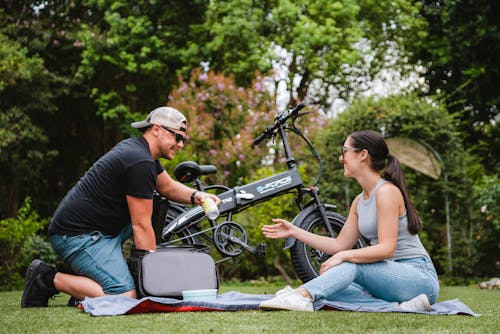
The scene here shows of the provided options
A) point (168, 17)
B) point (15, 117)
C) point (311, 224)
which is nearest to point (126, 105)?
point (168, 17)

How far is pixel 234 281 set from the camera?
8.72 m

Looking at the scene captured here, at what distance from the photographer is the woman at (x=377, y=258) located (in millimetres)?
3449

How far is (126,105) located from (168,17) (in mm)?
2233

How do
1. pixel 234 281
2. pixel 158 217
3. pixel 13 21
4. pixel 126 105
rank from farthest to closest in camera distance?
pixel 126 105, pixel 13 21, pixel 234 281, pixel 158 217

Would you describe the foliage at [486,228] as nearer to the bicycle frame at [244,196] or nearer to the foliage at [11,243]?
the bicycle frame at [244,196]

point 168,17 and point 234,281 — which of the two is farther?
point 168,17

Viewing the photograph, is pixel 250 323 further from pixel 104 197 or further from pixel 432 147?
pixel 432 147

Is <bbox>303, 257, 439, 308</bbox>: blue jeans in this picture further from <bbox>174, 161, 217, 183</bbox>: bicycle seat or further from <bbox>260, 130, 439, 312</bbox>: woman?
<bbox>174, 161, 217, 183</bbox>: bicycle seat

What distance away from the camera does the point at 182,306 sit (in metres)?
3.66

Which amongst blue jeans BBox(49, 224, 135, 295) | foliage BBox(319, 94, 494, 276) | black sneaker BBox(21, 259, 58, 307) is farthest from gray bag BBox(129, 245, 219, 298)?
foliage BBox(319, 94, 494, 276)

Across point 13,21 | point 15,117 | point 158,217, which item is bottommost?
point 158,217

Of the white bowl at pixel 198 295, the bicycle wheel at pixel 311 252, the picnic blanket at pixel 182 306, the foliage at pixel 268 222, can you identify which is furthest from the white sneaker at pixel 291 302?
the foliage at pixel 268 222

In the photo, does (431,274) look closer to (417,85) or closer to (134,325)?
(134,325)

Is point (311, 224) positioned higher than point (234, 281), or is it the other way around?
point (311, 224)
